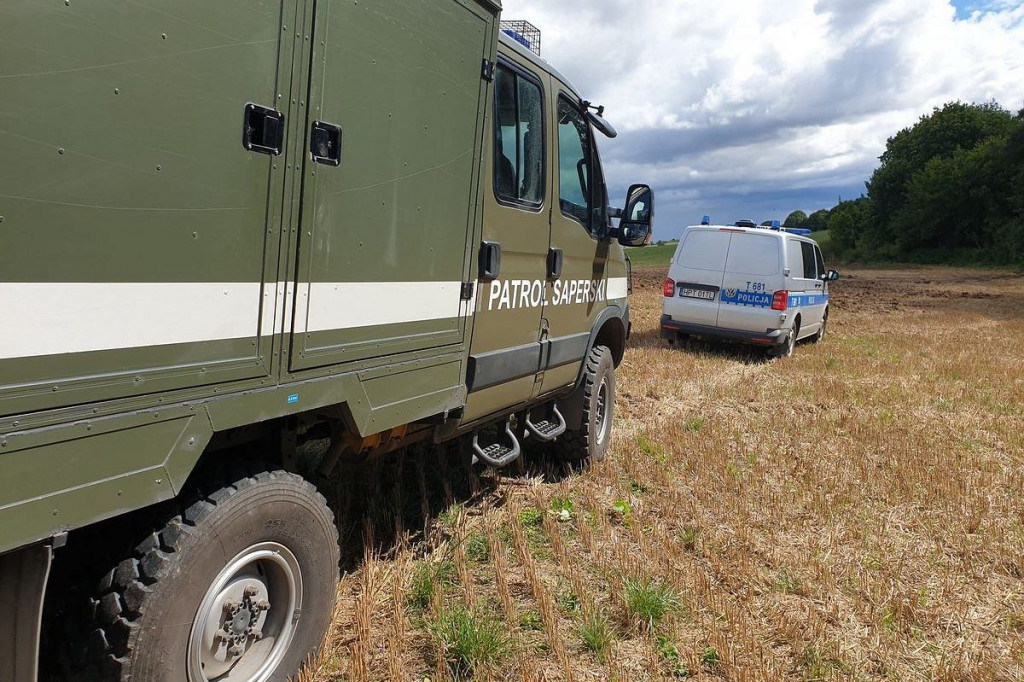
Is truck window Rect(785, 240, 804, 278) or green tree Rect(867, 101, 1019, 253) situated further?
green tree Rect(867, 101, 1019, 253)

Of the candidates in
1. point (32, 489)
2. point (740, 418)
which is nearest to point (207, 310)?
point (32, 489)

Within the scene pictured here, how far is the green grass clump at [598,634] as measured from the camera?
2.81 metres

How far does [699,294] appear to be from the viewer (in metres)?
10.2

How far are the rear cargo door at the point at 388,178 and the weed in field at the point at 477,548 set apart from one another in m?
1.18

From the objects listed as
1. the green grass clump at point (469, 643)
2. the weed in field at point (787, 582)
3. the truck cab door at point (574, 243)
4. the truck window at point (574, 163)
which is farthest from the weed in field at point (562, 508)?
the truck window at point (574, 163)

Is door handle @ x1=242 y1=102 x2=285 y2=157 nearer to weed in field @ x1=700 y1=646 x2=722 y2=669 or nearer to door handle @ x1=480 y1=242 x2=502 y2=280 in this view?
door handle @ x1=480 y1=242 x2=502 y2=280

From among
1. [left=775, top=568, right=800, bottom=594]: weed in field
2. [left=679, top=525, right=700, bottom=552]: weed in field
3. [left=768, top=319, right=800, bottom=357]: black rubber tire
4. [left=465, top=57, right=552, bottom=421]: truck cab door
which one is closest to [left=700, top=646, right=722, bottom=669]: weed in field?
[left=775, top=568, right=800, bottom=594]: weed in field

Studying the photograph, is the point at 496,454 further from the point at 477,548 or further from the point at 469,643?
the point at 469,643

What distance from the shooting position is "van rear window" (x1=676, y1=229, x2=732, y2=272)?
10047mm

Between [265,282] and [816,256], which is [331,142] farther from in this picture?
[816,256]

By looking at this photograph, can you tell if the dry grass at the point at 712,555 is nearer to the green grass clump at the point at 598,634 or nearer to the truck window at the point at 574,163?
the green grass clump at the point at 598,634

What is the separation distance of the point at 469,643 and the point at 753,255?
327 inches

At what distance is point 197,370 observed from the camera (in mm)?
1882

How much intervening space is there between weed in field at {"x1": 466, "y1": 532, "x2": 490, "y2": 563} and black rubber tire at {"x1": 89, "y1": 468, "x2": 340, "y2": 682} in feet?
4.37
